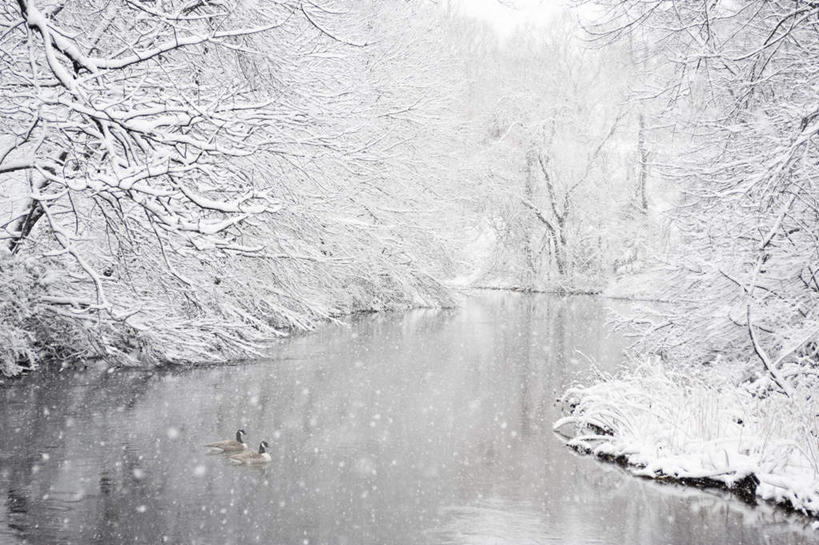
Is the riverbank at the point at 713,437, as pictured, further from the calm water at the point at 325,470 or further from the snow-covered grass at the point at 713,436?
the calm water at the point at 325,470

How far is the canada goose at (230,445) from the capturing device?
25.3ft

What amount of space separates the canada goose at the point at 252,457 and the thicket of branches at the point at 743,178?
499 cm

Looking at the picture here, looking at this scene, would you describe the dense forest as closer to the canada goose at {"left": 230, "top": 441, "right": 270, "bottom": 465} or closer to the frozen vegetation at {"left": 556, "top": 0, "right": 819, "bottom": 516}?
the frozen vegetation at {"left": 556, "top": 0, "right": 819, "bottom": 516}

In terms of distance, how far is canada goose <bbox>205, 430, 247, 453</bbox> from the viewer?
25.3ft

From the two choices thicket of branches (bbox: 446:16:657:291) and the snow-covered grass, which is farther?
thicket of branches (bbox: 446:16:657:291)

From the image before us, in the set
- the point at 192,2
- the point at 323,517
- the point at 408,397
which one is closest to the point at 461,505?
the point at 323,517

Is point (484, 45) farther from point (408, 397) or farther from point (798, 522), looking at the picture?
point (798, 522)

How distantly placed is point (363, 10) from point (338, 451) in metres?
17.7

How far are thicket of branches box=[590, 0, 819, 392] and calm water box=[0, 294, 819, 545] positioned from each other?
2.35m

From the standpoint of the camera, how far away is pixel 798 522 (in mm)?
6367

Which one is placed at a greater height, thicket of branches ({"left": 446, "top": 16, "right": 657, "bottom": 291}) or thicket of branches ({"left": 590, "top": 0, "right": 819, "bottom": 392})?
thicket of branches ({"left": 446, "top": 16, "right": 657, "bottom": 291})

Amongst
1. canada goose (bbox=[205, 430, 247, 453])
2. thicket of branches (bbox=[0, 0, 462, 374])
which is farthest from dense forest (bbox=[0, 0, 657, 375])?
canada goose (bbox=[205, 430, 247, 453])

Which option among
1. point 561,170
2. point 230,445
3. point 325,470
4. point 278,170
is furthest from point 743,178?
point 561,170

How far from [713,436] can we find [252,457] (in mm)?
4710
